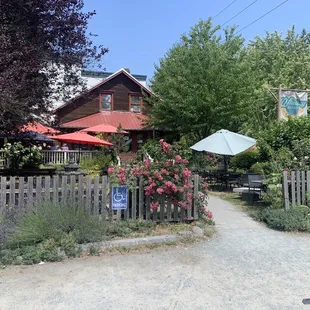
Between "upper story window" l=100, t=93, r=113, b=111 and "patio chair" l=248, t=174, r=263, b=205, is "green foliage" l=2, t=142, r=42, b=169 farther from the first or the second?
"upper story window" l=100, t=93, r=113, b=111

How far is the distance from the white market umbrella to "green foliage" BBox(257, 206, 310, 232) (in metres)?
4.81

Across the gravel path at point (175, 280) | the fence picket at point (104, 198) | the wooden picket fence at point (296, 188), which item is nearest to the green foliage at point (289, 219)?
the wooden picket fence at point (296, 188)

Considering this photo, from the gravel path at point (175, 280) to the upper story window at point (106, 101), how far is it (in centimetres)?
2265

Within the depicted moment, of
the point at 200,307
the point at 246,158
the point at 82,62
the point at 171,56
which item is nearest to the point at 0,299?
the point at 200,307

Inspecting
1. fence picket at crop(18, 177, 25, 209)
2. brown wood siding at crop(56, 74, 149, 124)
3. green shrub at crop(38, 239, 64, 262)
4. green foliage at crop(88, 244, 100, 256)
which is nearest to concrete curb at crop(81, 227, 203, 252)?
green foliage at crop(88, 244, 100, 256)

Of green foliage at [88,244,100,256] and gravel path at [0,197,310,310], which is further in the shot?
green foliage at [88,244,100,256]

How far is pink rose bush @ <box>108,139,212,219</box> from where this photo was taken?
21.4 ft

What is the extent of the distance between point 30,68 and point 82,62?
94.9 inches

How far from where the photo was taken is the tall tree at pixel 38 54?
23.5ft

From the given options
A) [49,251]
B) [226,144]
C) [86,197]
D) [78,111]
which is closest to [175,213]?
[86,197]

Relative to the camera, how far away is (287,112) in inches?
550

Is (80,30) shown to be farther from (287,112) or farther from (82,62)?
(287,112)

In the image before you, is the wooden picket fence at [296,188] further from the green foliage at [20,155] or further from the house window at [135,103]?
the house window at [135,103]

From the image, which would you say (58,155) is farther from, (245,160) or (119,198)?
(119,198)
